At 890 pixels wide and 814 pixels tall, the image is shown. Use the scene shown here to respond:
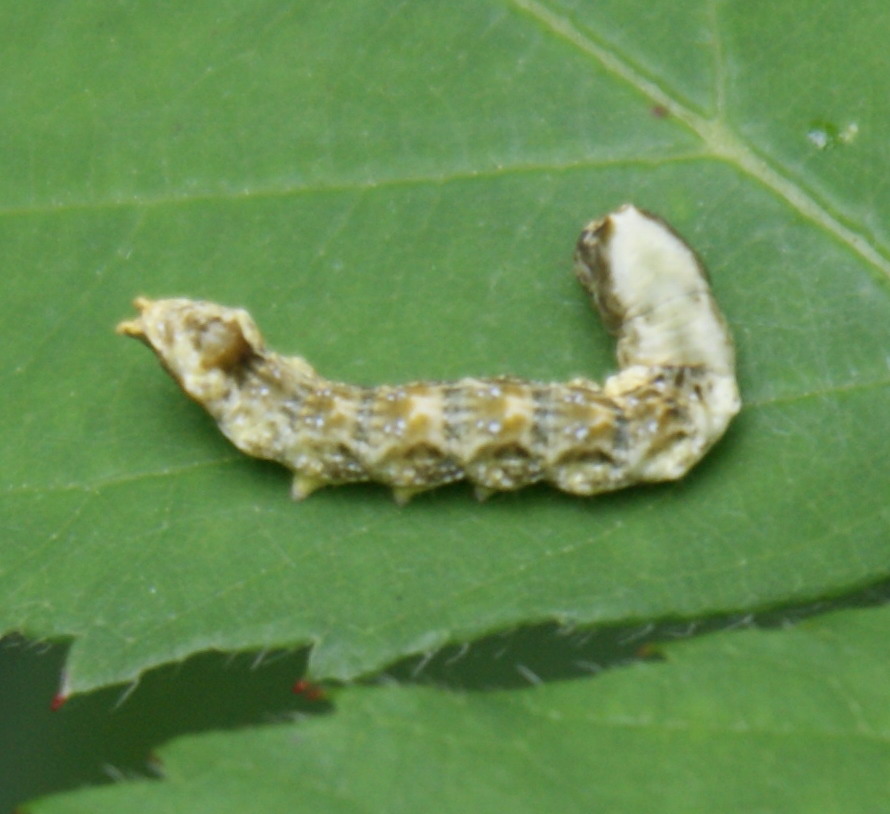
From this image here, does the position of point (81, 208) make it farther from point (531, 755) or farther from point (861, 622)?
point (861, 622)

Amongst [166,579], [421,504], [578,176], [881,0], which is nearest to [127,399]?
[166,579]

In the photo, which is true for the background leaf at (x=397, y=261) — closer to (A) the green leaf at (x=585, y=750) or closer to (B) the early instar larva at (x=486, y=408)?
(B) the early instar larva at (x=486, y=408)

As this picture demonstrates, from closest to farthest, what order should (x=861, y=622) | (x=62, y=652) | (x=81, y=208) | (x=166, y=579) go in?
(x=861, y=622) → (x=166, y=579) → (x=81, y=208) → (x=62, y=652)

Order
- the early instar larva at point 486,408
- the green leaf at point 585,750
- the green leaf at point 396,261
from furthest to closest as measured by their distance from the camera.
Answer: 1. the early instar larva at point 486,408
2. the green leaf at point 396,261
3. the green leaf at point 585,750

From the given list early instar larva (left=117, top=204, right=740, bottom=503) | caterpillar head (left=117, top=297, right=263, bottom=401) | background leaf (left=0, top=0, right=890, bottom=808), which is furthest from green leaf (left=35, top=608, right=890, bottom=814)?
caterpillar head (left=117, top=297, right=263, bottom=401)

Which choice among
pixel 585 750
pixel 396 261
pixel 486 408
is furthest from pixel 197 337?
pixel 585 750

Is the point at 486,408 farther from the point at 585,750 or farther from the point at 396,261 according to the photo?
the point at 585,750

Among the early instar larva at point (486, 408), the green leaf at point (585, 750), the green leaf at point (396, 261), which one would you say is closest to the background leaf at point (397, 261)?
the green leaf at point (396, 261)
